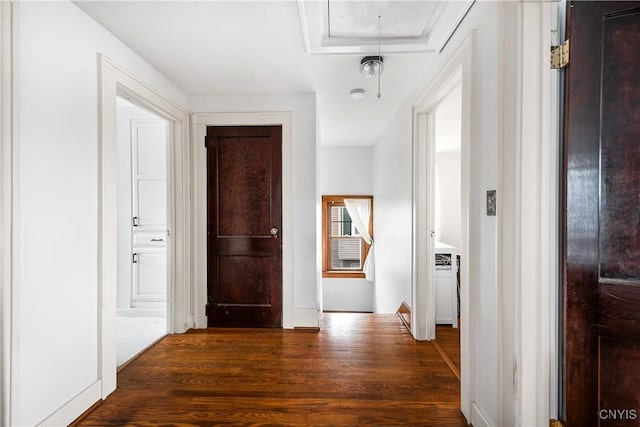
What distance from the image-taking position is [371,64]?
219 cm

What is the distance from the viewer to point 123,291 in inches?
137

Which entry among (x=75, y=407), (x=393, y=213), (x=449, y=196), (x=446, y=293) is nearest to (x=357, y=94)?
(x=393, y=213)

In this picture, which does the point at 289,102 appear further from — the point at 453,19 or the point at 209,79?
the point at 453,19

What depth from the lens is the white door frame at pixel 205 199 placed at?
3.00 meters

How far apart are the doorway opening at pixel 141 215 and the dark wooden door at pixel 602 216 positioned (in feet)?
11.8

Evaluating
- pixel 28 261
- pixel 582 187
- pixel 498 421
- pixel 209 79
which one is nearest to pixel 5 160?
pixel 28 261

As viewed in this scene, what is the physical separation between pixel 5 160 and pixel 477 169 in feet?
7.32

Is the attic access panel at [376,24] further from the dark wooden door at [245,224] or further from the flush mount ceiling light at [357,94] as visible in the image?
the dark wooden door at [245,224]

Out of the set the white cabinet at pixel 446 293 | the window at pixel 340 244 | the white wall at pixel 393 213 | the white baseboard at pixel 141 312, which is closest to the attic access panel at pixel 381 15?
the white wall at pixel 393 213

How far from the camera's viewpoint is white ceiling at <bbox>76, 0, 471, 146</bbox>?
1709mm

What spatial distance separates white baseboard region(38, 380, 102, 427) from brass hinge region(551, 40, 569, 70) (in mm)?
2842

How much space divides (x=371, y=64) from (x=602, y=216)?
1.69 metres

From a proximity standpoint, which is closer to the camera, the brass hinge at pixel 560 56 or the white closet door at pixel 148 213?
the brass hinge at pixel 560 56

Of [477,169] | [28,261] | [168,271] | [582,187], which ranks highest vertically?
[477,169]
